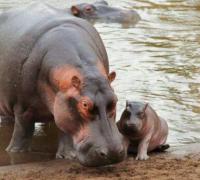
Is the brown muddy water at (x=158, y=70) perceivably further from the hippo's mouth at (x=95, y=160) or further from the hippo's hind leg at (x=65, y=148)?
the hippo's mouth at (x=95, y=160)

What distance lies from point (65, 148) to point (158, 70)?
3697 mm

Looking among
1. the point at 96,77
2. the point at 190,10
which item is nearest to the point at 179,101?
the point at 96,77

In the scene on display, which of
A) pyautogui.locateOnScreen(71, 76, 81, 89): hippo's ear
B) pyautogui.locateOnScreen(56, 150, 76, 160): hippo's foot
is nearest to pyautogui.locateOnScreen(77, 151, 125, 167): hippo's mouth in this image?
pyautogui.locateOnScreen(71, 76, 81, 89): hippo's ear

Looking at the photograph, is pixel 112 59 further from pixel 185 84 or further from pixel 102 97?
pixel 102 97

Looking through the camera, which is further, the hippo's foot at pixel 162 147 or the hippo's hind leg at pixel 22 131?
the hippo's foot at pixel 162 147

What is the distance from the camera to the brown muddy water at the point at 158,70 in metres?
7.05

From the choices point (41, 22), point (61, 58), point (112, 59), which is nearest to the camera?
point (61, 58)

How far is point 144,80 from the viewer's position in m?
8.98

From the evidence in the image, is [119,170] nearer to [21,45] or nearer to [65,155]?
[65,155]

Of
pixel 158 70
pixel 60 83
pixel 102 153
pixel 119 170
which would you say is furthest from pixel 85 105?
pixel 158 70

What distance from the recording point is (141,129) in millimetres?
6102

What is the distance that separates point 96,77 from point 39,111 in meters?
0.98

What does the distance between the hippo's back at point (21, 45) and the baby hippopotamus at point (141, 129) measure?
0.75 m

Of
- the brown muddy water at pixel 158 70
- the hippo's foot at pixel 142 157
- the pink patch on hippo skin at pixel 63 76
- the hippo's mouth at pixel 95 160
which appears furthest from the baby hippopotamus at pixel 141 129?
the hippo's mouth at pixel 95 160
